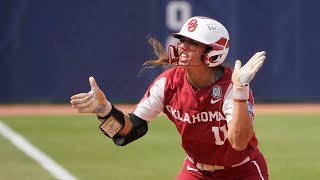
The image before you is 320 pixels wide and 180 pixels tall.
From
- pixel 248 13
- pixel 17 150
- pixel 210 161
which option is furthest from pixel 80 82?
pixel 210 161

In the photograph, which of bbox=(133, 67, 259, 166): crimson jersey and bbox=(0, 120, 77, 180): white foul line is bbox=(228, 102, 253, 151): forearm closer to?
bbox=(133, 67, 259, 166): crimson jersey

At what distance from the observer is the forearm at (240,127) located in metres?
6.52

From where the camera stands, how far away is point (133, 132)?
7.37 metres

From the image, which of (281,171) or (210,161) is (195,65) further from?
(281,171)

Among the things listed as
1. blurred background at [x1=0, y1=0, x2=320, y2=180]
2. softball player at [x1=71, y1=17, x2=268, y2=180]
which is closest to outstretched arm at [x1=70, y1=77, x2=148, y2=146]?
softball player at [x1=71, y1=17, x2=268, y2=180]

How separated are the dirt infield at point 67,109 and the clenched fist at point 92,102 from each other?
10994 millimetres

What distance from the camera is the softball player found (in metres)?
7.04

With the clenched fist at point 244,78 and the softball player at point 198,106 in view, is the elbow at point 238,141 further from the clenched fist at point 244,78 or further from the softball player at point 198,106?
the clenched fist at point 244,78

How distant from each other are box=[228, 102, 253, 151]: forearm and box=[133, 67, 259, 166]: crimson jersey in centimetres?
37

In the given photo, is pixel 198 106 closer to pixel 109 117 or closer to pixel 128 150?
pixel 109 117

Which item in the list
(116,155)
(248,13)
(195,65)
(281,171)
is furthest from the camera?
(248,13)

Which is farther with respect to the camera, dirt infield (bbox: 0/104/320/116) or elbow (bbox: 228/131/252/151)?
dirt infield (bbox: 0/104/320/116)

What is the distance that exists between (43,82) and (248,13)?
4990 mm

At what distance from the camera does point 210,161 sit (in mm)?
7227
